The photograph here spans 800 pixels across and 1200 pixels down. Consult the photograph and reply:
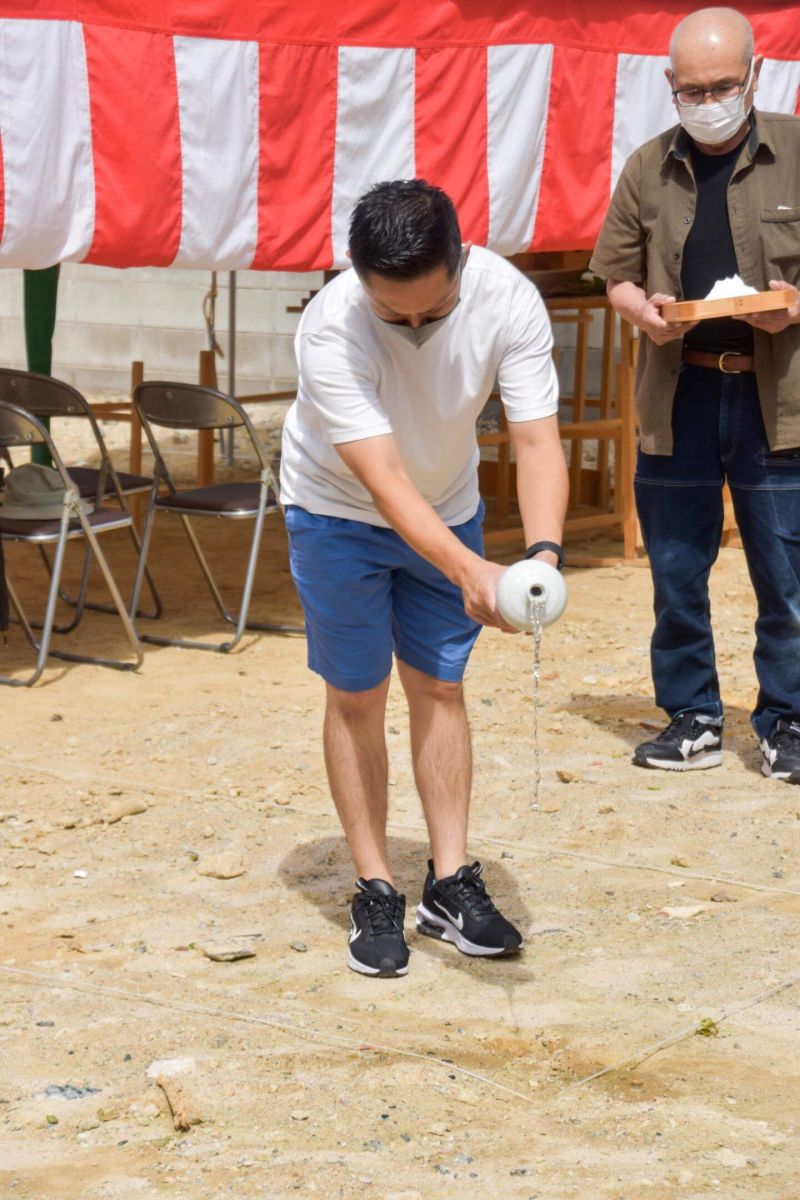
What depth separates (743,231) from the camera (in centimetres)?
414

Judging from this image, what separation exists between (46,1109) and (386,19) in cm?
404

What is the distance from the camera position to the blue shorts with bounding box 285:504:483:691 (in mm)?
3127

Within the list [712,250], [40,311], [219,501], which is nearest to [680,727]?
[712,250]

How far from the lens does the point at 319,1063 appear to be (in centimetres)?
282

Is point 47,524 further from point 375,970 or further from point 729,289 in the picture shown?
point 375,970

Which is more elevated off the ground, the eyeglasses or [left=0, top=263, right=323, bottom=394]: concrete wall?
the eyeglasses

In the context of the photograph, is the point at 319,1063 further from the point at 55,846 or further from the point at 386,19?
the point at 386,19

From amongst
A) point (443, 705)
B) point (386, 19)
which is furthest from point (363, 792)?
point (386, 19)

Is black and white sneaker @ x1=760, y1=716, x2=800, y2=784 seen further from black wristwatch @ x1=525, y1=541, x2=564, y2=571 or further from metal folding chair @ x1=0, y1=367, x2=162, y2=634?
metal folding chair @ x1=0, y1=367, x2=162, y2=634

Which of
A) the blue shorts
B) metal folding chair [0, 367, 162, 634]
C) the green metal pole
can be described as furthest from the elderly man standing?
the green metal pole

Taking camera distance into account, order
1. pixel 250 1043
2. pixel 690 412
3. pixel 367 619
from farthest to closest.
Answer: pixel 690 412 < pixel 367 619 < pixel 250 1043

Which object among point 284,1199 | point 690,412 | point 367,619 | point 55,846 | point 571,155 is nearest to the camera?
point 284,1199

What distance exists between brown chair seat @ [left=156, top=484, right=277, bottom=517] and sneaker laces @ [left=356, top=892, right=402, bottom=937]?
8.84ft

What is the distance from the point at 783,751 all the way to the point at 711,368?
1.05 m
